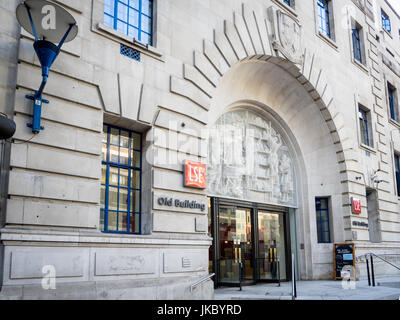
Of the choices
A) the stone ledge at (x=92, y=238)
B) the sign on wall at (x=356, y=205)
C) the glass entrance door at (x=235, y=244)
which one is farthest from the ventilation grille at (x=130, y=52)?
the sign on wall at (x=356, y=205)

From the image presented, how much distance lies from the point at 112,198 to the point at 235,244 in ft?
20.6

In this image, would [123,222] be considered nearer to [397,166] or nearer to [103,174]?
[103,174]

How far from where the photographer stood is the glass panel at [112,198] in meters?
10.4

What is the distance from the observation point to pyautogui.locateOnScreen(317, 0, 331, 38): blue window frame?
1991 centimetres

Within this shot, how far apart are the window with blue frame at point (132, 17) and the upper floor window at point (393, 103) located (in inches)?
739

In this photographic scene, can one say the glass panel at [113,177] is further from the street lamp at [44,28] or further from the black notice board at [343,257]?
the black notice board at [343,257]

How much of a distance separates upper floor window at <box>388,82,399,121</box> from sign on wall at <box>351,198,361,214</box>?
8981mm

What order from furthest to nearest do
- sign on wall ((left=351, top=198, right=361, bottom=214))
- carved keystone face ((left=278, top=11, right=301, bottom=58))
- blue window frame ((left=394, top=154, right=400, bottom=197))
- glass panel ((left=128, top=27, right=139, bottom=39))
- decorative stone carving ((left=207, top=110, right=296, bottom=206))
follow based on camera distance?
blue window frame ((left=394, top=154, right=400, bottom=197)), sign on wall ((left=351, top=198, right=361, bottom=214)), carved keystone face ((left=278, top=11, right=301, bottom=58)), decorative stone carving ((left=207, top=110, right=296, bottom=206)), glass panel ((left=128, top=27, right=139, bottom=39))

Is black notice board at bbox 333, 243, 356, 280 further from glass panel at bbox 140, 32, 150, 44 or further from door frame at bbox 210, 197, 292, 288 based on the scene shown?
glass panel at bbox 140, 32, 150, 44

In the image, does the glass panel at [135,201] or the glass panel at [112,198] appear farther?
the glass panel at [135,201]

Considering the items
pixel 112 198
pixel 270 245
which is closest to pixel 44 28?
pixel 112 198

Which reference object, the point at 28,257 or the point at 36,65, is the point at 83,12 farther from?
the point at 28,257

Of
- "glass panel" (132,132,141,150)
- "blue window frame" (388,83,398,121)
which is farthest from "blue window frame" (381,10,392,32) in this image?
"glass panel" (132,132,141,150)

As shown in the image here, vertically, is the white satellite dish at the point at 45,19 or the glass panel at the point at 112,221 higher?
the white satellite dish at the point at 45,19
